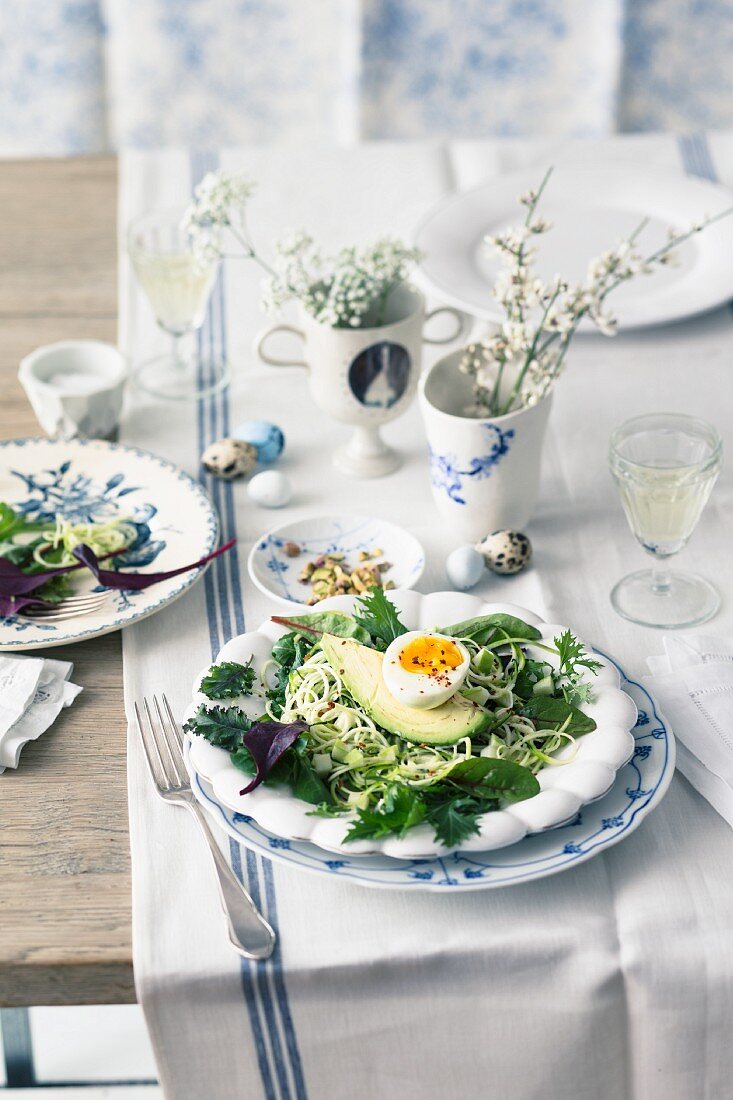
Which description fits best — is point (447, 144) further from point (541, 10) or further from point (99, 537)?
point (541, 10)

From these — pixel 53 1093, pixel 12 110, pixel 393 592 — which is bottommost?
pixel 53 1093

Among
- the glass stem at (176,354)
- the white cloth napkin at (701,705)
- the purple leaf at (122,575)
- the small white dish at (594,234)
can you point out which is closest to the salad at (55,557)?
the purple leaf at (122,575)

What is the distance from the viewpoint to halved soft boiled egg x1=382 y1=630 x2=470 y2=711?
3.17ft

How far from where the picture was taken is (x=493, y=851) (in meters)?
0.91

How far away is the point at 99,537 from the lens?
131 centimetres

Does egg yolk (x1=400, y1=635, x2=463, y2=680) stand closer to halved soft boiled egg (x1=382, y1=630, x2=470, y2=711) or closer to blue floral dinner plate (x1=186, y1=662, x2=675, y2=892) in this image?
halved soft boiled egg (x1=382, y1=630, x2=470, y2=711)

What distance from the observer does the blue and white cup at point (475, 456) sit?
126 cm

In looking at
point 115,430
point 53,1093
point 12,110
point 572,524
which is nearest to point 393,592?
point 572,524

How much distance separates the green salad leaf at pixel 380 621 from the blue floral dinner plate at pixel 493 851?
20 cm

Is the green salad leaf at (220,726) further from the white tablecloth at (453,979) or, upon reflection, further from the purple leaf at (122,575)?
the purple leaf at (122,575)

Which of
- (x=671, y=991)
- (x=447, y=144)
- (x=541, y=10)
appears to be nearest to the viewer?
(x=671, y=991)

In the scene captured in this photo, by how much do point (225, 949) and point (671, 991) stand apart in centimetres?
33

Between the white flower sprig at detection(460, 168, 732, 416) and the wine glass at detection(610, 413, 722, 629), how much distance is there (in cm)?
11

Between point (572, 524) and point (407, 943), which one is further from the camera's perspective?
point (572, 524)
